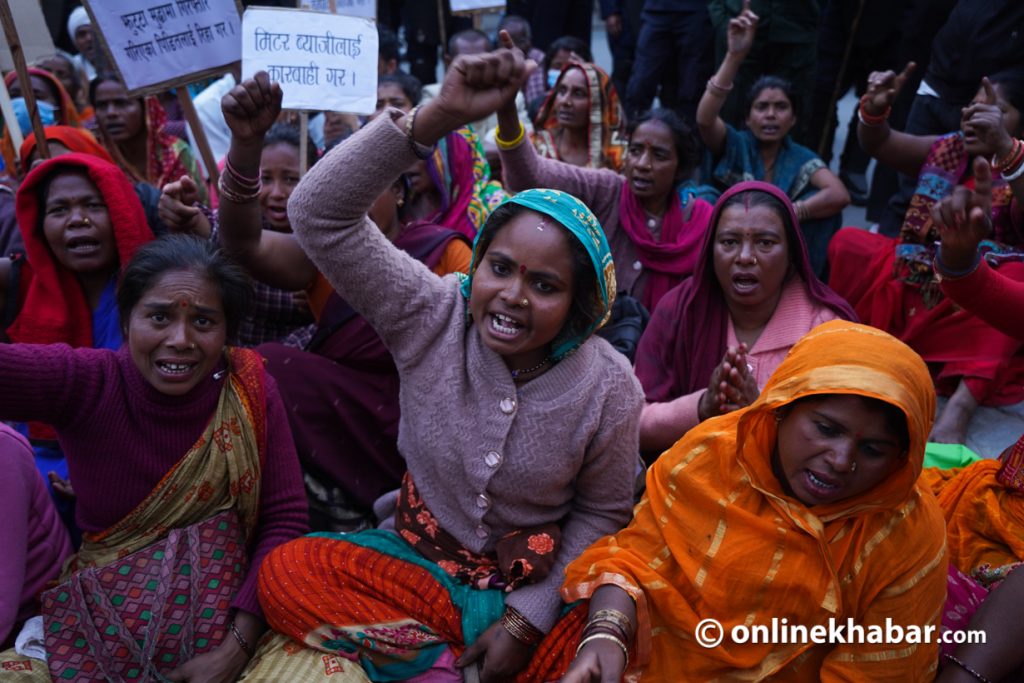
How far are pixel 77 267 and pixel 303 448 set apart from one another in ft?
3.27

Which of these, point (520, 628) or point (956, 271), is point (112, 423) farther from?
point (956, 271)

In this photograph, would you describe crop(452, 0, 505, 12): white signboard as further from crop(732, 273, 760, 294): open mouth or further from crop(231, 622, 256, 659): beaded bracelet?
crop(231, 622, 256, 659): beaded bracelet

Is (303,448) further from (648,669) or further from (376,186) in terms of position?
(648,669)

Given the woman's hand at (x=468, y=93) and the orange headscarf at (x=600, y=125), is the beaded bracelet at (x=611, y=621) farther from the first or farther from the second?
the orange headscarf at (x=600, y=125)

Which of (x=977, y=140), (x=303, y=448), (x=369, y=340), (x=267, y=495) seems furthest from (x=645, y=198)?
(x=267, y=495)

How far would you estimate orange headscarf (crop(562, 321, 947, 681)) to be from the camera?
2.01 meters

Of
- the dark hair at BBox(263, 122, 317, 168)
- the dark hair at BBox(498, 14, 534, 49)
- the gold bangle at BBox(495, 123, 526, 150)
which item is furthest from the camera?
the dark hair at BBox(498, 14, 534, 49)

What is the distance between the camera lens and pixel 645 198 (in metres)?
4.44

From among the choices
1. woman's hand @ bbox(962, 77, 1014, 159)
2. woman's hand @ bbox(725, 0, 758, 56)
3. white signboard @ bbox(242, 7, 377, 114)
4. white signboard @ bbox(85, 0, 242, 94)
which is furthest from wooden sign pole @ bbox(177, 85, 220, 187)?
woman's hand @ bbox(962, 77, 1014, 159)

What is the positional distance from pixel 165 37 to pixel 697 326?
2.48 meters

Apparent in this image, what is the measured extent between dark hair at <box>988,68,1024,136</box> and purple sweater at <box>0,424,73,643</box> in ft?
13.9

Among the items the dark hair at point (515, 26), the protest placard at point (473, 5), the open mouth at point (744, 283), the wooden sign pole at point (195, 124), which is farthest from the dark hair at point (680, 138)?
the dark hair at point (515, 26)

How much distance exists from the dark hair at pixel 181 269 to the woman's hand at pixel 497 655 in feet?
3.76

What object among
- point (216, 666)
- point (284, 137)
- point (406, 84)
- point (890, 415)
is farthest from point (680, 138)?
point (216, 666)
